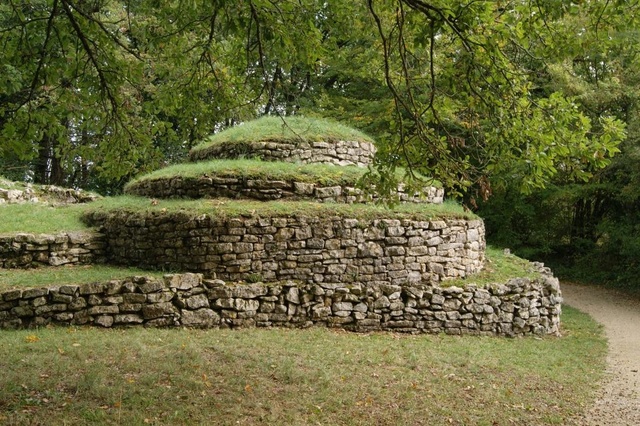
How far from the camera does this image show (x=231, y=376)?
251 inches

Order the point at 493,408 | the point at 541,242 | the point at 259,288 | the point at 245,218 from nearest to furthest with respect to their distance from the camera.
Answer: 1. the point at 493,408
2. the point at 259,288
3. the point at 245,218
4. the point at 541,242

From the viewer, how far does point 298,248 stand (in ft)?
31.4

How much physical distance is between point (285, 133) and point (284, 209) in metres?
3.34

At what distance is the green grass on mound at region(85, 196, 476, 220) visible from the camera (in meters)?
9.66

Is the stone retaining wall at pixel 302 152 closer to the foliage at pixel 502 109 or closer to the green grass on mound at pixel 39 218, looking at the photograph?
the green grass on mound at pixel 39 218

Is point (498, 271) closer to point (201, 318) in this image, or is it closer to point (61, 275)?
point (201, 318)

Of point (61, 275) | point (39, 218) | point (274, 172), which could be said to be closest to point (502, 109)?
point (274, 172)

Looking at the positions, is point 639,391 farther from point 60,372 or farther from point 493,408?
point 60,372

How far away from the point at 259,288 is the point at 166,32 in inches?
170

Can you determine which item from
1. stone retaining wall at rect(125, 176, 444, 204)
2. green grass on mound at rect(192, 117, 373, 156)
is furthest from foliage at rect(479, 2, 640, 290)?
stone retaining wall at rect(125, 176, 444, 204)

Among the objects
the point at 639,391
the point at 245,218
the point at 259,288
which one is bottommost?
the point at 639,391

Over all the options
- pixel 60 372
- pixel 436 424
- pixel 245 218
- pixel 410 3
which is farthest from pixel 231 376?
pixel 410 3

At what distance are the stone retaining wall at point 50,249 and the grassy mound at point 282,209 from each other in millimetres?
874

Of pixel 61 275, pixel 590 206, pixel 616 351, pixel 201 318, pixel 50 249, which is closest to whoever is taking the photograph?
pixel 201 318
